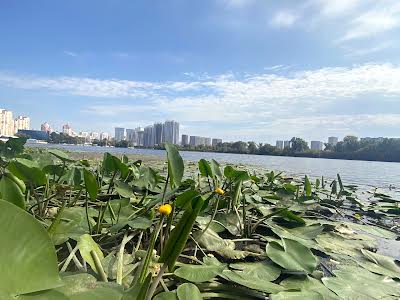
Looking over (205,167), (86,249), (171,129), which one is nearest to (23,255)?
(86,249)

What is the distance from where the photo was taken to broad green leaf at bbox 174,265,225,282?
2.46 feet

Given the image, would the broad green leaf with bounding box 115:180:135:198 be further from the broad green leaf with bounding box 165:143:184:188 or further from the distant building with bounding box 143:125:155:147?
the distant building with bounding box 143:125:155:147

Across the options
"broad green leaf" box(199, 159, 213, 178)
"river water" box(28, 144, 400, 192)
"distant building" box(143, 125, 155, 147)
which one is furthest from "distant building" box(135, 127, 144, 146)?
"broad green leaf" box(199, 159, 213, 178)

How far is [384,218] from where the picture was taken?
2629 millimetres

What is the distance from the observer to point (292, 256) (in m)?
1.04

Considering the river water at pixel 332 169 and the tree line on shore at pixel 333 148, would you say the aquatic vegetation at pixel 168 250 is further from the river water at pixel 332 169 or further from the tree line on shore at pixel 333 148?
the tree line on shore at pixel 333 148

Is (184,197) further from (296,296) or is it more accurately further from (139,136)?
(139,136)

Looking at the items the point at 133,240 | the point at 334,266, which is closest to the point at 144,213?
the point at 133,240

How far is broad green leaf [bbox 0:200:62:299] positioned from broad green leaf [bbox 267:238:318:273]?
0.72 meters

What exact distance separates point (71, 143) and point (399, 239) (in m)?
32.6

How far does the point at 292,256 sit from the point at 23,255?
2.66 feet

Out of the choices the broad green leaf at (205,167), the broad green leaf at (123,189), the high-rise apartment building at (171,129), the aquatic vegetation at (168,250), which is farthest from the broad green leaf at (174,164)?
the high-rise apartment building at (171,129)

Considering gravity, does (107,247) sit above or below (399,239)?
above

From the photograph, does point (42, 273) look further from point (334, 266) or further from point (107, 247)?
point (334, 266)
